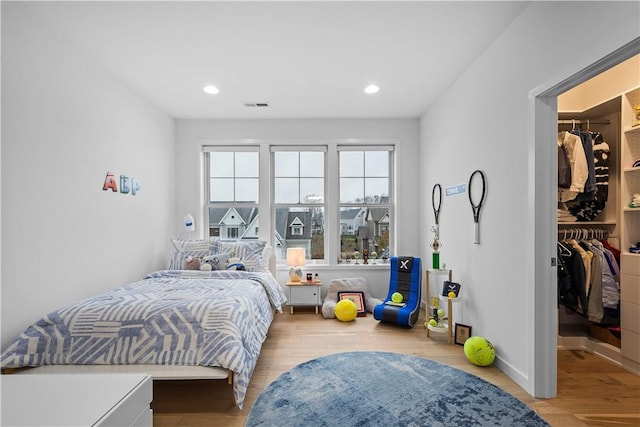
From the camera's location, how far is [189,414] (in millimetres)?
2045

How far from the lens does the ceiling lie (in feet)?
7.24

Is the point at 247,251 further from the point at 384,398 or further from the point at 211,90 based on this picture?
the point at 384,398

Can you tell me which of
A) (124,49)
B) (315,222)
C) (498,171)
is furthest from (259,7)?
(315,222)

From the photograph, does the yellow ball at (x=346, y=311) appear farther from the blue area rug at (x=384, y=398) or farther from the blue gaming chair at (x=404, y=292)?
the blue area rug at (x=384, y=398)

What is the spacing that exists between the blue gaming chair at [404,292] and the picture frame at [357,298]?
38 cm

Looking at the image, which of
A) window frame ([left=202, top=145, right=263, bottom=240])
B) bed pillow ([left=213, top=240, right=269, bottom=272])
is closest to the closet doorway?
bed pillow ([left=213, top=240, right=269, bottom=272])

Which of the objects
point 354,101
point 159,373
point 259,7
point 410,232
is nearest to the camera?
point 159,373

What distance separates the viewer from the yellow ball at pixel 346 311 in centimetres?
385

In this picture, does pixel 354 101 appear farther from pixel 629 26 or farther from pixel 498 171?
pixel 629 26

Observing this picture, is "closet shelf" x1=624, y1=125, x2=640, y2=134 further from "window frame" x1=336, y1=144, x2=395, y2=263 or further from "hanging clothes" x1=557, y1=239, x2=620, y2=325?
"window frame" x1=336, y1=144, x2=395, y2=263

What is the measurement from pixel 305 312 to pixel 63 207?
286 centimetres

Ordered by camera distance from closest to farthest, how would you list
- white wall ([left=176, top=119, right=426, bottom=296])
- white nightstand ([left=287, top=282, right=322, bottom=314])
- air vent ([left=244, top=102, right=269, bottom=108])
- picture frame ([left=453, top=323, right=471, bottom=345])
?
picture frame ([left=453, top=323, right=471, bottom=345]) < air vent ([left=244, top=102, right=269, bottom=108]) < white nightstand ([left=287, top=282, right=322, bottom=314]) < white wall ([left=176, top=119, right=426, bottom=296])

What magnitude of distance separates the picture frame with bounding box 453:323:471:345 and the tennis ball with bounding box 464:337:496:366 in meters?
0.35

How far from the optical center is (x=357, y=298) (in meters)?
4.23
